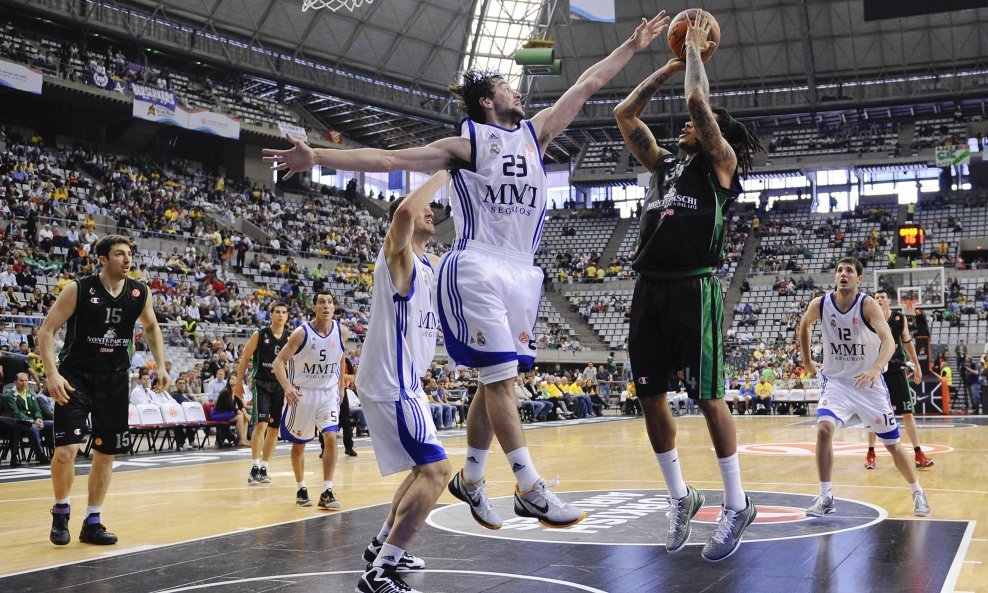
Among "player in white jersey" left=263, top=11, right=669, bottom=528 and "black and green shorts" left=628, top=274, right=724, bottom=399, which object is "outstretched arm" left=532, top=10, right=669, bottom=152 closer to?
"player in white jersey" left=263, top=11, right=669, bottom=528

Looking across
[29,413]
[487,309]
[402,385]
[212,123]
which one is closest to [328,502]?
[402,385]

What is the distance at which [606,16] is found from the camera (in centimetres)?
2494

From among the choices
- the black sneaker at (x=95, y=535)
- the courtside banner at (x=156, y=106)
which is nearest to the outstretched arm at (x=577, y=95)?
the black sneaker at (x=95, y=535)

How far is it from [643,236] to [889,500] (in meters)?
4.30

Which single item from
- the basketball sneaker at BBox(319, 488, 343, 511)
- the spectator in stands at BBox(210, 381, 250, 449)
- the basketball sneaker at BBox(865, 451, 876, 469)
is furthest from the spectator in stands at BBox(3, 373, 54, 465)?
the basketball sneaker at BBox(865, 451, 876, 469)

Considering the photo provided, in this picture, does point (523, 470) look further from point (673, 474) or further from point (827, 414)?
point (827, 414)

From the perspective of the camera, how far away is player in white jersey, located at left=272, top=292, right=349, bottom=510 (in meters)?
8.77

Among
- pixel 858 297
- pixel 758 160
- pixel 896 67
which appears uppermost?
pixel 896 67

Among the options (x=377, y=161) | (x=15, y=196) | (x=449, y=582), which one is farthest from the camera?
(x=15, y=196)

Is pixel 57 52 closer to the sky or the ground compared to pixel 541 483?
closer to the sky

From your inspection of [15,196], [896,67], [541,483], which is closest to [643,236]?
[541,483]

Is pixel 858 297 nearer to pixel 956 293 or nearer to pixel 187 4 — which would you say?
pixel 956 293

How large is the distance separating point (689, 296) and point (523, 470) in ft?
4.46

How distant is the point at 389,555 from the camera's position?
435 cm
